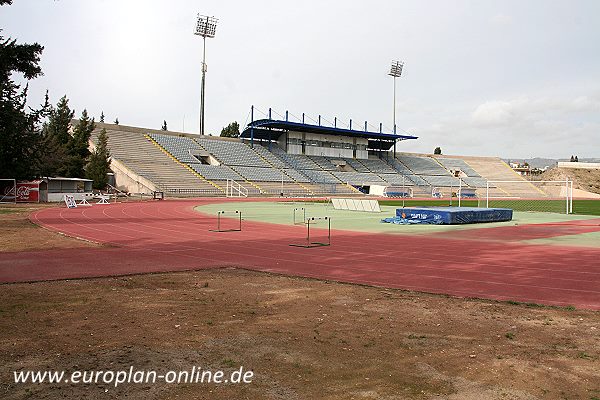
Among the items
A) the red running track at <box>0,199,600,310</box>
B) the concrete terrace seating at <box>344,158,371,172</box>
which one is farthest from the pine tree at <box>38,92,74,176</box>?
the concrete terrace seating at <box>344,158,371,172</box>

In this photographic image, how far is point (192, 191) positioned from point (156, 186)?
394 cm

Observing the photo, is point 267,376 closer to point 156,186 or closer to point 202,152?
point 156,186

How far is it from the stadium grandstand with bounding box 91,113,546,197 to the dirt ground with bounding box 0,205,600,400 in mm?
45100

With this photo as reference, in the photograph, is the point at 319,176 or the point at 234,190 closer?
the point at 234,190

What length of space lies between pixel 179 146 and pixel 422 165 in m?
47.7

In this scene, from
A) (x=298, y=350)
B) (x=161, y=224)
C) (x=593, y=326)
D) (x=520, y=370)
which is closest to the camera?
(x=520, y=370)

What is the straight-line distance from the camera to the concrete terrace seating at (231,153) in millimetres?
71562

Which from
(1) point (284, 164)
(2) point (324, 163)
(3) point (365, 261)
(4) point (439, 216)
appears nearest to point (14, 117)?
(3) point (365, 261)

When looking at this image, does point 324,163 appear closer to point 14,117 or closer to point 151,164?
point 151,164

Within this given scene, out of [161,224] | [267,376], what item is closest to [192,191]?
[161,224]

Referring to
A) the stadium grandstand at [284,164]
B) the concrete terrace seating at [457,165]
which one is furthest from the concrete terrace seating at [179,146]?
the concrete terrace seating at [457,165]

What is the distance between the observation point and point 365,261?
1396 centimetres

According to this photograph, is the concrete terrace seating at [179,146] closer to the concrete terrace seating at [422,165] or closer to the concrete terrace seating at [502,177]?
the concrete terrace seating at [422,165]

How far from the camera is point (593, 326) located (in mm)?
7383
